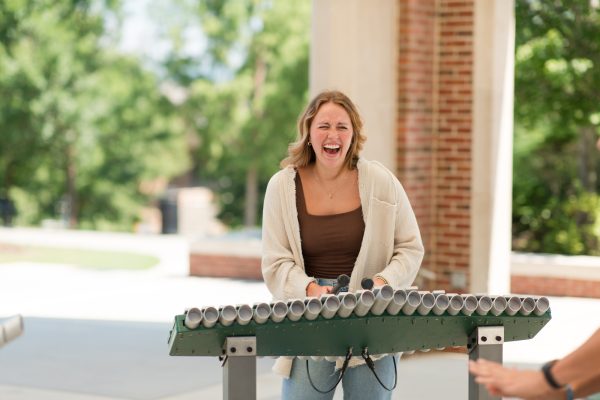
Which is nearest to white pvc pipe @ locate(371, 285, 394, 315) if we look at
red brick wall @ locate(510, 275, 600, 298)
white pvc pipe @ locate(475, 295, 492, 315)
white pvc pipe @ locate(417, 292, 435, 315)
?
white pvc pipe @ locate(417, 292, 435, 315)

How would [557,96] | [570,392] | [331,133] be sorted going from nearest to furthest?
[570,392] < [331,133] < [557,96]

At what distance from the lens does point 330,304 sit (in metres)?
4.22

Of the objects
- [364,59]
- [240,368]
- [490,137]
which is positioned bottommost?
[240,368]

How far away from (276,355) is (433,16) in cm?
606

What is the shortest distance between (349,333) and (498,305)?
0.61m

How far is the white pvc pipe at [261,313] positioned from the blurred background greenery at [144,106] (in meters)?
18.4

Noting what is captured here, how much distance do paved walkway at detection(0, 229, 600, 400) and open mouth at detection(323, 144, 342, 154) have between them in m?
4.18

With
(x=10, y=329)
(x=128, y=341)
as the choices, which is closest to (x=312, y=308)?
(x=10, y=329)

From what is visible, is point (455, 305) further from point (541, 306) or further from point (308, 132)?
point (308, 132)

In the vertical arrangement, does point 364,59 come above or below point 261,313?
above

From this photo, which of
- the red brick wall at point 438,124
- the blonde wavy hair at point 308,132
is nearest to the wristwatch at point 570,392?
the blonde wavy hair at point 308,132

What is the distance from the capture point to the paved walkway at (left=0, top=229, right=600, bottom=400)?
346 inches

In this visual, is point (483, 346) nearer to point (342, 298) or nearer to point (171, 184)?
point (342, 298)

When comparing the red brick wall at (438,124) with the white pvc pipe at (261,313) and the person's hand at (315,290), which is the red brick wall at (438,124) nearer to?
the person's hand at (315,290)
